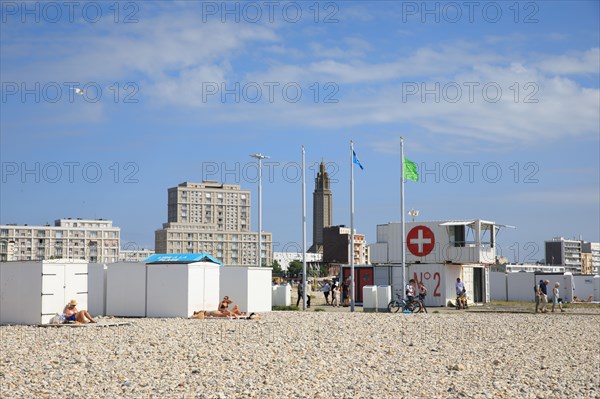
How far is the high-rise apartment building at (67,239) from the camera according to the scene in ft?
602

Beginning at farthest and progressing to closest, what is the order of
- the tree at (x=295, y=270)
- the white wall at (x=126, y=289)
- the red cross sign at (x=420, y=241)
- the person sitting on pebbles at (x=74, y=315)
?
the tree at (x=295, y=270) → the red cross sign at (x=420, y=241) → the white wall at (x=126, y=289) → the person sitting on pebbles at (x=74, y=315)

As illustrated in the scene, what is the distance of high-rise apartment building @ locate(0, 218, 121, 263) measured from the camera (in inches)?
7219

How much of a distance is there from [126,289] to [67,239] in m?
163

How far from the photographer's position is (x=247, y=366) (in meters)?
16.5

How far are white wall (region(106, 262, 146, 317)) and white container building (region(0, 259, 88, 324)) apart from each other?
13.0 feet

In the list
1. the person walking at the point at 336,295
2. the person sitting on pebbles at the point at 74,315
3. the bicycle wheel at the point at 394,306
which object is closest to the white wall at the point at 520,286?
the person walking at the point at 336,295

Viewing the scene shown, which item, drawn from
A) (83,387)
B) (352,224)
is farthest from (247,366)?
(352,224)

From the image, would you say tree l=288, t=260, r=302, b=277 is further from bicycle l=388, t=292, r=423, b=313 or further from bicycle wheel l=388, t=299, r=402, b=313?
bicycle l=388, t=292, r=423, b=313

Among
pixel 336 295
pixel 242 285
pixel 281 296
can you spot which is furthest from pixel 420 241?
pixel 242 285

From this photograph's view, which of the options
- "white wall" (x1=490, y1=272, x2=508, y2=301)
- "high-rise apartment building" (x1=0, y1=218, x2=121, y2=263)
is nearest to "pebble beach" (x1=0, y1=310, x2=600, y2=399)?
"white wall" (x1=490, y1=272, x2=508, y2=301)

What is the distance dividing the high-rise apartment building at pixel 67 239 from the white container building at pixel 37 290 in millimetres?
159251

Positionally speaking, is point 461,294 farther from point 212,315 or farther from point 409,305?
point 212,315

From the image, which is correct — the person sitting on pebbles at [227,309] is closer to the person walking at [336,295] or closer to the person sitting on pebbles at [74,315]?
the person sitting on pebbles at [74,315]

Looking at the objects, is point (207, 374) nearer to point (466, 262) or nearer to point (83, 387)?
point (83, 387)
